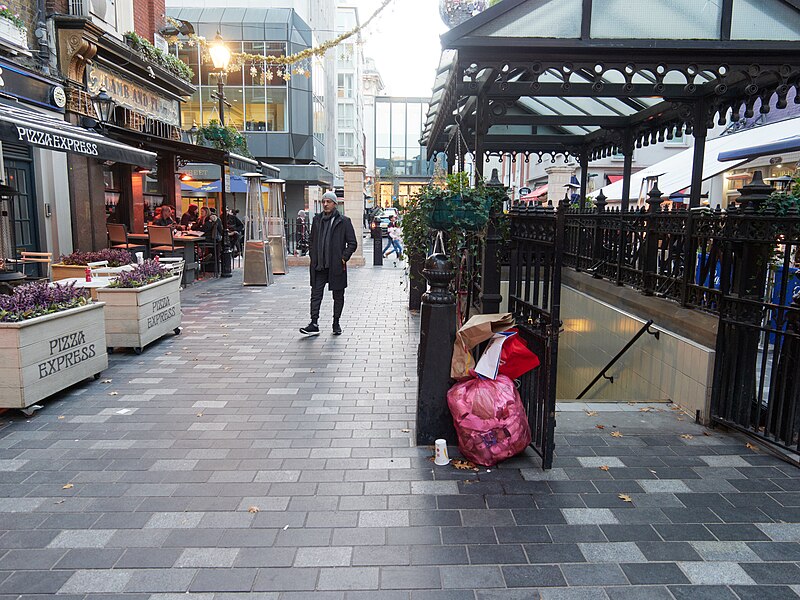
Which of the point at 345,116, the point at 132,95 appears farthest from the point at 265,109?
the point at 345,116

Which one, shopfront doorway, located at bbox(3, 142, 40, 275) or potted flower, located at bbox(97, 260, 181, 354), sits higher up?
shopfront doorway, located at bbox(3, 142, 40, 275)

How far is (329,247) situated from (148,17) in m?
12.1

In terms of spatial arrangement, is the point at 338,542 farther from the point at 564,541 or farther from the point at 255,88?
the point at 255,88

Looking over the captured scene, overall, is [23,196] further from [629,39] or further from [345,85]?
[345,85]

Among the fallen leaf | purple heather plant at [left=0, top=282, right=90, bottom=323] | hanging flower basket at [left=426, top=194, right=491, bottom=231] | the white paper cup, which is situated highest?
hanging flower basket at [left=426, top=194, right=491, bottom=231]

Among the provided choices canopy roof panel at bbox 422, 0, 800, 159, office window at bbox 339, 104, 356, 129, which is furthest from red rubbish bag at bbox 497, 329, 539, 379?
office window at bbox 339, 104, 356, 129

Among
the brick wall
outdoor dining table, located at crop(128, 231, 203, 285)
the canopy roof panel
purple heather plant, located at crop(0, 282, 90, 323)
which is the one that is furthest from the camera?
the brick wall

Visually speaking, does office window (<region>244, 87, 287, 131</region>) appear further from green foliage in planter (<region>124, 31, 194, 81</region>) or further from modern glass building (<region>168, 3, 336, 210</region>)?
green foliage in planter (<region>124, 31, 194, 81</region>)

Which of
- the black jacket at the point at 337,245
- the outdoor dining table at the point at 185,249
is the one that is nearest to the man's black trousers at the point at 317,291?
the black jacket at the point at 337,245

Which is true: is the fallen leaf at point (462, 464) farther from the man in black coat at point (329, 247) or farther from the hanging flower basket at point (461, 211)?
the man in black coat at point (329, 247)

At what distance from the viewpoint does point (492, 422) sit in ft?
13.1

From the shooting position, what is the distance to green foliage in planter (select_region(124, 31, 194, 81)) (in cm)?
1409

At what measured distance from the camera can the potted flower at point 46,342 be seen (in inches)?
191

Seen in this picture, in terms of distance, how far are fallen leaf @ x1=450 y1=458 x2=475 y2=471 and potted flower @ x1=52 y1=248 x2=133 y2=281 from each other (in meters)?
8.20
